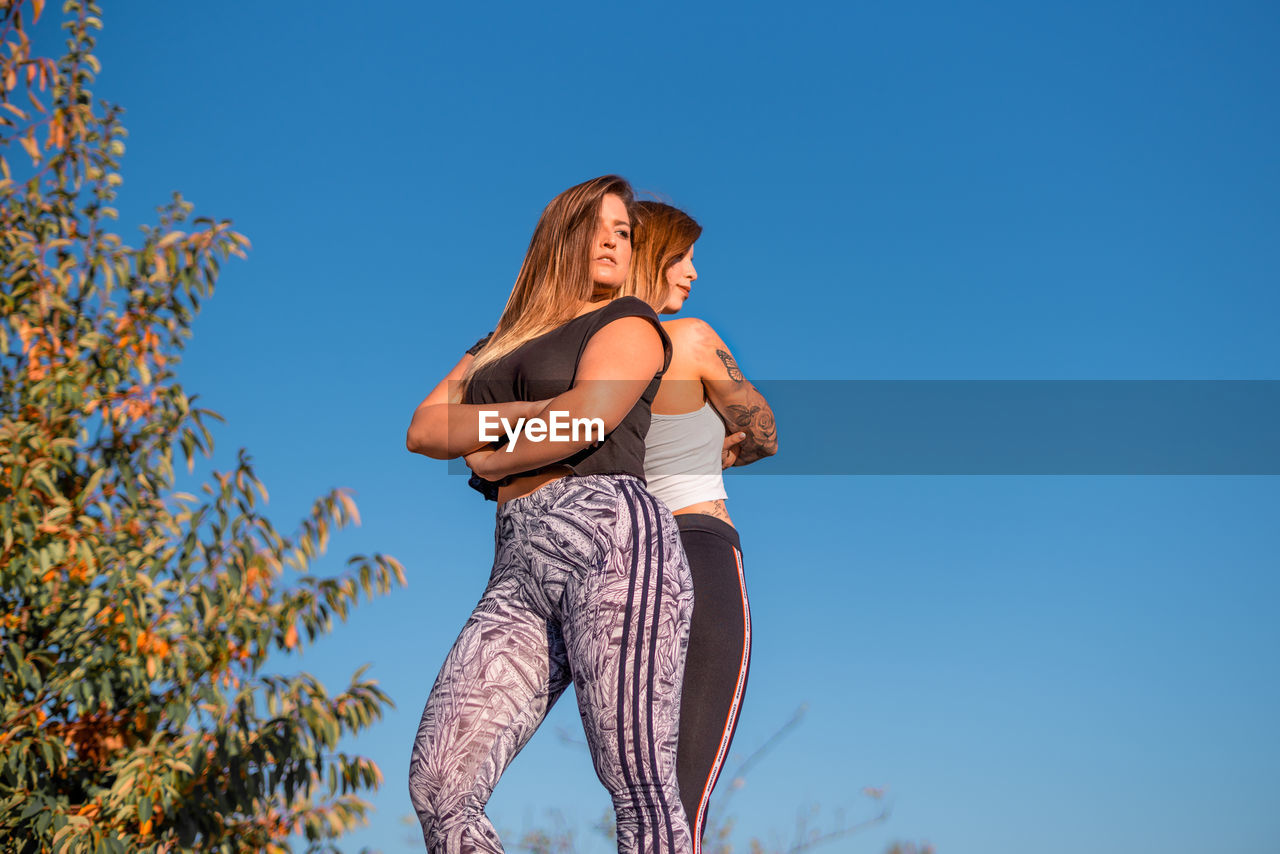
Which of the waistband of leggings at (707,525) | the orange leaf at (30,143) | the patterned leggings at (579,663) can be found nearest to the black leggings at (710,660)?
the waistband of leggings at (707,525)

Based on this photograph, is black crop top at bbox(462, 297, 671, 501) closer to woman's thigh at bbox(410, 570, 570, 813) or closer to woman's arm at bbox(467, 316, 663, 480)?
woman's arm at bbox(467, 316, 663, 480)

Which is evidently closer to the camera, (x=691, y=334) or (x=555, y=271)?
(x=555, y=271)

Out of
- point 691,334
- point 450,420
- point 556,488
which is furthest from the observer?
point 691,334

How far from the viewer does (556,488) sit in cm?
182

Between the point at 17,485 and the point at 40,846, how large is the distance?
1474 millimetres

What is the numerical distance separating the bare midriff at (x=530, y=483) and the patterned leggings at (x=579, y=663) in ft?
0.08

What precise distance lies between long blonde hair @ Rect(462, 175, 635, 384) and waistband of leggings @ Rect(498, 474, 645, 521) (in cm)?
31

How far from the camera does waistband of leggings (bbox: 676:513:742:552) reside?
215 centimetres

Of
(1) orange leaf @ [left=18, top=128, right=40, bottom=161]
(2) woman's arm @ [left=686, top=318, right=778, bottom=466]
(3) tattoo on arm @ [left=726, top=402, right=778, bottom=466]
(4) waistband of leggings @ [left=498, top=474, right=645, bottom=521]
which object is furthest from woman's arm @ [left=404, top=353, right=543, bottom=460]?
(1) orange leaf @ [left=18, top=128, right=40, bottom=161]

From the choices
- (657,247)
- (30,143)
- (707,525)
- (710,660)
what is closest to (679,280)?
(657,247)

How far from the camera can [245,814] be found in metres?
4.37

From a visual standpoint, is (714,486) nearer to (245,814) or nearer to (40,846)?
(245,814)

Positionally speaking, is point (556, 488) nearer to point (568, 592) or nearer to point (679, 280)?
point (568, 592)

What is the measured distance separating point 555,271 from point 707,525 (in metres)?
0.63
